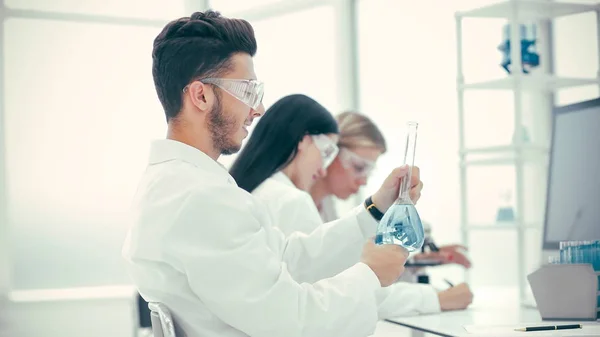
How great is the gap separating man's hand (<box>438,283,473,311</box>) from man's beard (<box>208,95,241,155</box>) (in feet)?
3.17

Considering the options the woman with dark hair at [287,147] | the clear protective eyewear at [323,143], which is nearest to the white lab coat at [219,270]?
the woman with dark hair at [287,147]

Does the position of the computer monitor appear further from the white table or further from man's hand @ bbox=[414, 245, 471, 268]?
man's hand @ bbox=[414, 245, 471, 268]

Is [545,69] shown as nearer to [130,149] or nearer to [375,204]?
[375,204]

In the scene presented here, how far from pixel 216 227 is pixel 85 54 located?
4.07 m

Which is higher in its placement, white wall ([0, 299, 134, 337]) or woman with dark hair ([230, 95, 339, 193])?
woman with dark hair ([230, 95, 339, 193])

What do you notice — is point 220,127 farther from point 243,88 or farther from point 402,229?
point 402,229

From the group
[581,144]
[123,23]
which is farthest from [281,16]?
[581,144]

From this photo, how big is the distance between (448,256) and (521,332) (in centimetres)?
158

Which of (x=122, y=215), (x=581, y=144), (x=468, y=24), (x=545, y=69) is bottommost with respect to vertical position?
(x=122, y=215)

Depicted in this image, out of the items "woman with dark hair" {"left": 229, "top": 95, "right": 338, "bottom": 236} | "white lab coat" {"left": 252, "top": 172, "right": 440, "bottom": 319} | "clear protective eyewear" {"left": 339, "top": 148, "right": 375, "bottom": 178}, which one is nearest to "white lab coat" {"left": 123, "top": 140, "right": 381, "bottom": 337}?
"white lab coat" {"left": 252, "top": 172, "right": 440, "bottom": 319}

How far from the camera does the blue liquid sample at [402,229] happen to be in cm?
173

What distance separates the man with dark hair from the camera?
1470 mm

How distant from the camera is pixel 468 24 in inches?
176

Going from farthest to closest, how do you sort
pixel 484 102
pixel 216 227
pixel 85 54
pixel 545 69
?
1. pixel 85 54
2. pixel 484 102
3. pixel 545 69
4. pixel 216 227
